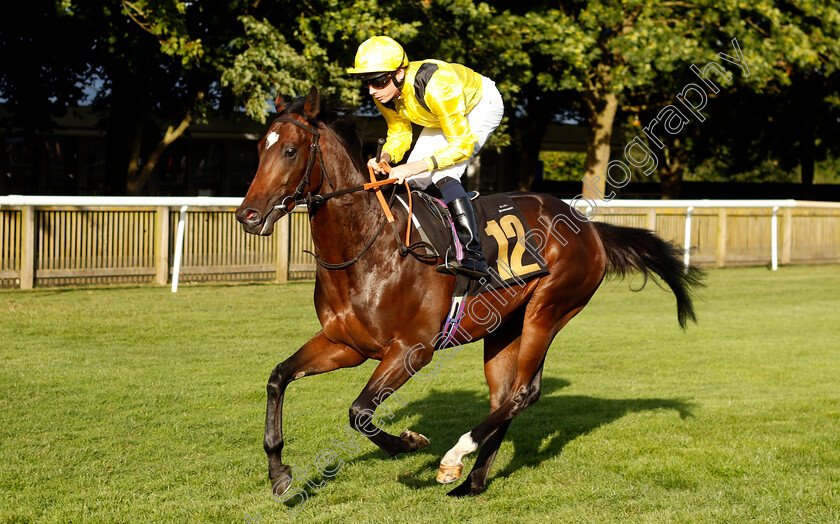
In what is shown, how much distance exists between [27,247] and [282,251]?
3.86m

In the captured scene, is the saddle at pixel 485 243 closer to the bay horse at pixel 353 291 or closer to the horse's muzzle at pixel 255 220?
the bay horse at pixel 353 291

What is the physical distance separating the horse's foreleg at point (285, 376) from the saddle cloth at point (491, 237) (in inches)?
26.7

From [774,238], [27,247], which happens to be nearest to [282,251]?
[27,247]

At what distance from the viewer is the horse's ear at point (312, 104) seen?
13.4 feet

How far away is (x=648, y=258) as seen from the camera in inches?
229

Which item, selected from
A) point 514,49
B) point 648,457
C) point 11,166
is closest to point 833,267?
point 514,49

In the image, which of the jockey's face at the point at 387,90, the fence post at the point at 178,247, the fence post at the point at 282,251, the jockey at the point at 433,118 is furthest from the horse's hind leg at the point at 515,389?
the fence post at the point at 282,251

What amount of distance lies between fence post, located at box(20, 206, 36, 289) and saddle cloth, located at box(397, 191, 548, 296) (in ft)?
28.0

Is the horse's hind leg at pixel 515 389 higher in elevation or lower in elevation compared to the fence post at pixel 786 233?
lower

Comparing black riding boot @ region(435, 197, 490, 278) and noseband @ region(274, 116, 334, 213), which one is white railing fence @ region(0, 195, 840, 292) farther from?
noseband @ region(274, 116, 334, 213)

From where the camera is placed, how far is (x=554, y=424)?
598cm

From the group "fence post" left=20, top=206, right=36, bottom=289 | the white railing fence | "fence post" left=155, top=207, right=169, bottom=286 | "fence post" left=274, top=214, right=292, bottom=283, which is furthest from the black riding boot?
"fence post" left=274, top=214, right=292, bottom=283

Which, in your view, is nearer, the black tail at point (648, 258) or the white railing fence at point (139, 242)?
the black tail at point (648, 258)

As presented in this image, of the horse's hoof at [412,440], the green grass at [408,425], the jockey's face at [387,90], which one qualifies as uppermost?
the jockey's face at [387,90]
